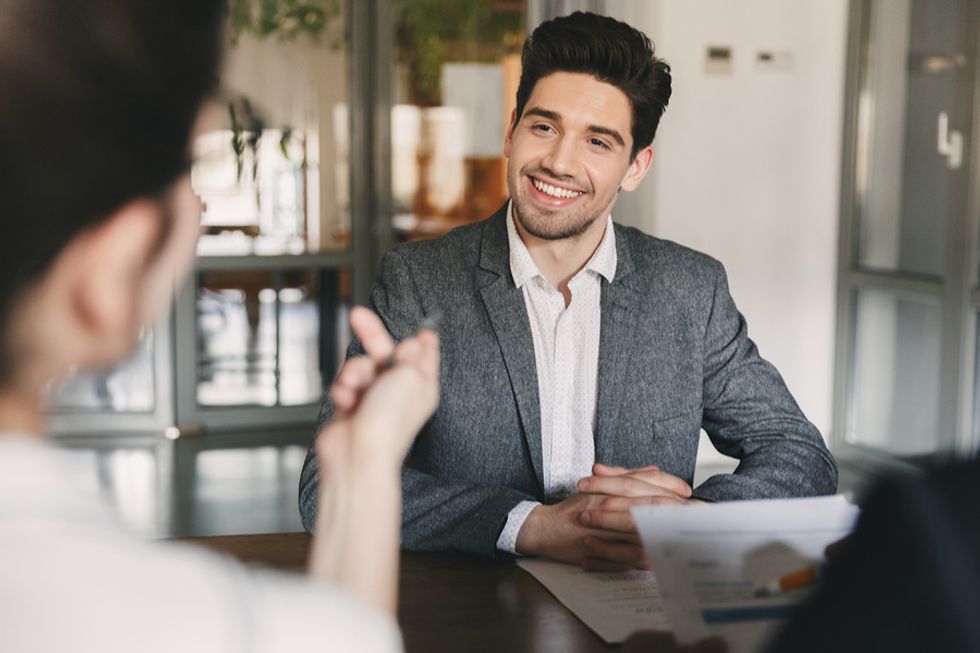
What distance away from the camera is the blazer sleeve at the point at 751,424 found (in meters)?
1.77

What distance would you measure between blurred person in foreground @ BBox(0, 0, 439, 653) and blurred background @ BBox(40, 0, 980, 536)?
3.53 metres

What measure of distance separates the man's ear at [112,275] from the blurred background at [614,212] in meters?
3.54

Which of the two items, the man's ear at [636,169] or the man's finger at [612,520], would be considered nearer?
the man's finger at [612,520]

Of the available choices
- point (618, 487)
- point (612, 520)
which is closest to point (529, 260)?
point (618, 487)

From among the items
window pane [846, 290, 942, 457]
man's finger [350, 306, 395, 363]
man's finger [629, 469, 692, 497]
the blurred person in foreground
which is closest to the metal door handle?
window pane [846, 290, 942, 457]

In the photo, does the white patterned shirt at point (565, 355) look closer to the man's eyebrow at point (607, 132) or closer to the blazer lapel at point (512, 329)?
the blazer lapel at point (512, 329)

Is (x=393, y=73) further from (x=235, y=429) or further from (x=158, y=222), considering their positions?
(x=158, y=222)

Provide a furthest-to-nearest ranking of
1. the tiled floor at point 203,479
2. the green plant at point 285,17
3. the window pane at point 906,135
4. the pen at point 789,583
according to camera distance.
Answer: the green plant at point 285,17
the window pane at point 906,135
the tiled floor at point 203,479
the pen at point 789,583

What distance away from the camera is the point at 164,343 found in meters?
5.68

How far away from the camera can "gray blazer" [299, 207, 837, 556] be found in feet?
6.15

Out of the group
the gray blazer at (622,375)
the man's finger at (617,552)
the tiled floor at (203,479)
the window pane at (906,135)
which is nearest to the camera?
the man's finger at (617,552)

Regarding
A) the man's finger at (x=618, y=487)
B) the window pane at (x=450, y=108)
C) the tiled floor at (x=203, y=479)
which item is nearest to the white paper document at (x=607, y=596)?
the man's finger at (x=618, y=487)

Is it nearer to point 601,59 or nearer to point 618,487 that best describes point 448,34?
point 601,59

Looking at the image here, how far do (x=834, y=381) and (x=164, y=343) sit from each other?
3.25 m
